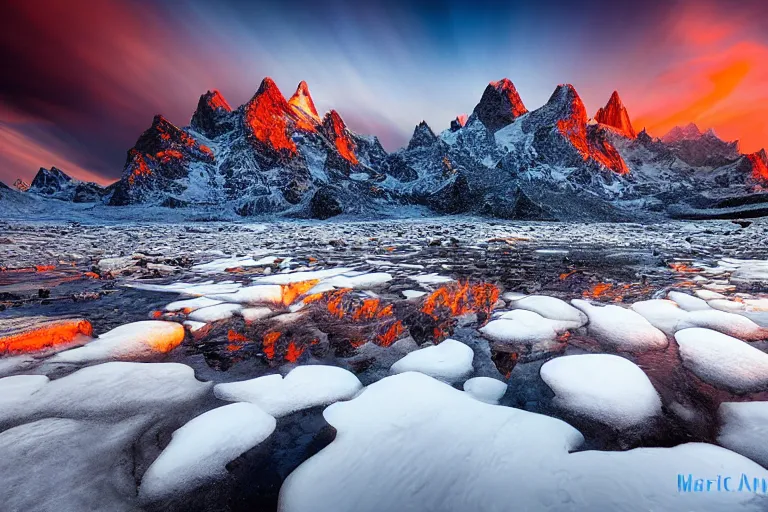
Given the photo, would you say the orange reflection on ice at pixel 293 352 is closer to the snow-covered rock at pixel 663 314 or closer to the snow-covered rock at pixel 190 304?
the snow-covered rock at pixel 190 304

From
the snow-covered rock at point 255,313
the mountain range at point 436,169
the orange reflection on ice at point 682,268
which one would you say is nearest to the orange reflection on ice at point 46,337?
the snow-covered rock at point 255,313

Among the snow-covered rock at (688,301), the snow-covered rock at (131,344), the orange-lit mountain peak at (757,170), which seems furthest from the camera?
the orange-lit mountain peak at (757,170)

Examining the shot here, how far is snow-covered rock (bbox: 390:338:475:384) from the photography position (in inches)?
69.0

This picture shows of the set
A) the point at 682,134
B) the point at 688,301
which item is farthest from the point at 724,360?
the point at 682,134

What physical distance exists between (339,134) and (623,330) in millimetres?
74313

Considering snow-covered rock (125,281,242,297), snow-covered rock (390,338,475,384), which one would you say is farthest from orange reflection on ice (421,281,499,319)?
snow-covered rock (125,281,242,297)

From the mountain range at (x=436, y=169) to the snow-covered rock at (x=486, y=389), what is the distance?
35.7m

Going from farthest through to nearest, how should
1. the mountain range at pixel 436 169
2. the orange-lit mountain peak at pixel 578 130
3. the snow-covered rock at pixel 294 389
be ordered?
the orange-lit mountain peak at pixel 578 130 → the mountain range at pixel 436 169 → the snow-covered rock at pixel 294 389

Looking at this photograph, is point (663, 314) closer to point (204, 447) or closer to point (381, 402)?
point (381, 402)

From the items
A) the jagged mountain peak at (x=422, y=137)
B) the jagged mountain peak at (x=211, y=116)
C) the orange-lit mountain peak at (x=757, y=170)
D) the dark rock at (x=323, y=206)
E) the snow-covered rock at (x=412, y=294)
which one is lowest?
the snow-covered rock at (x=412, y=294)

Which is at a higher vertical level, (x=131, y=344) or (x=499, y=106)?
(x=499, y=106)

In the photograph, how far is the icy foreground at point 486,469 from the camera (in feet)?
3.02

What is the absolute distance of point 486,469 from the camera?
105cm

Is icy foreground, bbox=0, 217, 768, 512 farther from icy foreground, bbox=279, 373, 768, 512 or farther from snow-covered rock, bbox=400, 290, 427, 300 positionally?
snow-covered rock, bbox=400, 290, 427, 300
